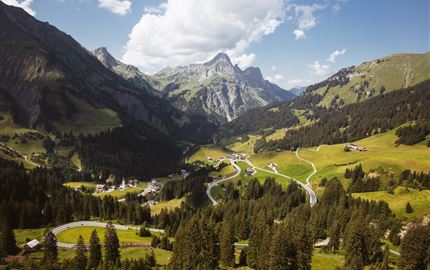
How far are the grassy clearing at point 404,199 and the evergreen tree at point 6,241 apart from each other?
14221 centimetres

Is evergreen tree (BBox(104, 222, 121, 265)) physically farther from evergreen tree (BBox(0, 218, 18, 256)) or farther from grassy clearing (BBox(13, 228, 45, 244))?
grassy clearing (BBox(13, 228, 45, 244))

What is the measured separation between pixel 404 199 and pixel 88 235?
135299 millimetres

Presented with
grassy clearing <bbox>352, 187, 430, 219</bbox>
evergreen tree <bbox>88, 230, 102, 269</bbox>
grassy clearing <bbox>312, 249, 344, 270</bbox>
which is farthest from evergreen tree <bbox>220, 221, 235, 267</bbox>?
grassy clearing <bbox>352, 187, 430, 219</bbox>

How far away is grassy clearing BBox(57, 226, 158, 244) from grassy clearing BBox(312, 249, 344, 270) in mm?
59136

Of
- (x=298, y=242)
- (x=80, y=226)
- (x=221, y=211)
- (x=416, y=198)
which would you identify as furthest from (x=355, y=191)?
(x=80, y=226)

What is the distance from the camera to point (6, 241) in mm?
91875

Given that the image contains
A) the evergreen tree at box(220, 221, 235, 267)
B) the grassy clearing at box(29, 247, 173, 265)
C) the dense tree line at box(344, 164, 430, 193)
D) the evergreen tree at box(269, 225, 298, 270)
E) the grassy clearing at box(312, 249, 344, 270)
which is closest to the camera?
the evergreen tree at box(269, 225, 298, 270)

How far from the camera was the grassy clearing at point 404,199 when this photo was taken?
431ft

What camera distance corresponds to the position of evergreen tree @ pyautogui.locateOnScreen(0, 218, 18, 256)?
295 ft

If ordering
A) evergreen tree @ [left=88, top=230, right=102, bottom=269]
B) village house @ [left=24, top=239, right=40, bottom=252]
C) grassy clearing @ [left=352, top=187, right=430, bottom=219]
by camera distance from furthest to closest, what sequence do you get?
grassy clearing @ [left=352, top=187, right=430, bottom=219] → village house @ [left=24, top=239, right=40, bottom=252] → evergreen tree @ [left=88, top=230, right=102, bottom=269]

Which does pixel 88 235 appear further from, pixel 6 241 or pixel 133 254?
pixel 6 241

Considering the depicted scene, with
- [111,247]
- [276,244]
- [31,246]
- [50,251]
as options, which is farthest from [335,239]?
[31,246]

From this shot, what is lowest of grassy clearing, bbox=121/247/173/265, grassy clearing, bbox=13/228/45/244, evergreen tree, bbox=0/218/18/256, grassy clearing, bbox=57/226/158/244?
grassy clearing, bbox=121/247/173/265

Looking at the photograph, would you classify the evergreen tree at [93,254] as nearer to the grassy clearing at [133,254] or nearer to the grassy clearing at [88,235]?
the grassy clearing at [133,254]
